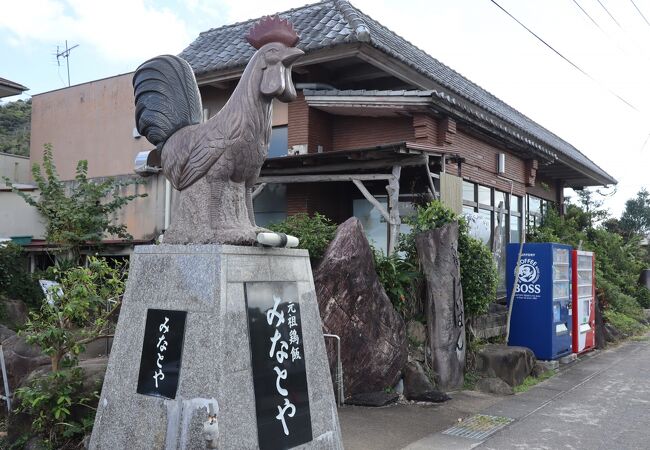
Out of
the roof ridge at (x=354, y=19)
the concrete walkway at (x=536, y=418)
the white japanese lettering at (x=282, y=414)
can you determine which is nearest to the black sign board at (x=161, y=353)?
the white japanese lettering at (x=282, y=414)

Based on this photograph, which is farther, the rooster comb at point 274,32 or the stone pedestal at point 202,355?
the rooster comb at point 274,32

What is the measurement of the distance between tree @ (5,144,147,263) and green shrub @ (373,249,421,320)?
245 inches

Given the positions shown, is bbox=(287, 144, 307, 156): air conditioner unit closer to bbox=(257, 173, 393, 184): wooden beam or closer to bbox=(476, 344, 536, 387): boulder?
bbox=(257, 173, 393, 184): wooden beam

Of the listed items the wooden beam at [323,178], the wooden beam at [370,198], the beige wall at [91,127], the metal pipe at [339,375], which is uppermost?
the beige wall at [91,127]

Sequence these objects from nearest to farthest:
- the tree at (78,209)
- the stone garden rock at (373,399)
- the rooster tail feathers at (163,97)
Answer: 1. the rooster tail feathers at (163,97)
2. the stone garden rock at (373,399)
3. the tree at (78,209)

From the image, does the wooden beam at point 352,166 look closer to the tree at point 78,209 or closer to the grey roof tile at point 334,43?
the grey roof tile at point 334,43

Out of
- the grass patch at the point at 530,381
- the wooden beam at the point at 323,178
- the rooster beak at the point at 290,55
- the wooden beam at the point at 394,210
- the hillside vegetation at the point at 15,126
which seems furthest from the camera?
the hillside vegetation at the point at 15,126

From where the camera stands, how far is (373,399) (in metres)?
7.38

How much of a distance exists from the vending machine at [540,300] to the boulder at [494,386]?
2.06m

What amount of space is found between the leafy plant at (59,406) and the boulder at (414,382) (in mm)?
4141

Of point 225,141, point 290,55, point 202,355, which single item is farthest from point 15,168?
point 202,355

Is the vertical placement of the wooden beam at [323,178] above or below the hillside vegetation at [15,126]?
below

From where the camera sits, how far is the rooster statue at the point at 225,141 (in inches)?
181

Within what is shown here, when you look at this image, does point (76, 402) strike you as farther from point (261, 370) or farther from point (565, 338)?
point (565, 338)
